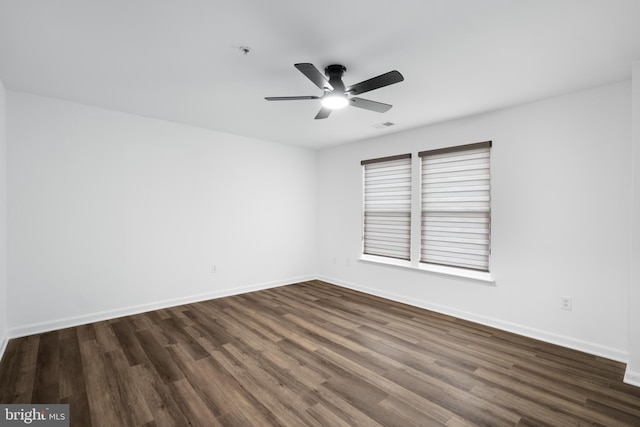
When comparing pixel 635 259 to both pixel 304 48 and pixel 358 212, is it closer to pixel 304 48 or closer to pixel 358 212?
pixel 304 48

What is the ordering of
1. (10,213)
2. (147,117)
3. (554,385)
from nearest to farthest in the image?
(554,385) < (10,213) < (147,117)

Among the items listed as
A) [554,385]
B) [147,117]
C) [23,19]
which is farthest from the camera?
[147,117]

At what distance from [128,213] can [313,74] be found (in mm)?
3253

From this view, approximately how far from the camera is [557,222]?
10.3ft

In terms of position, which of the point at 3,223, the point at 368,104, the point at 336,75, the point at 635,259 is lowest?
the point at 635,259

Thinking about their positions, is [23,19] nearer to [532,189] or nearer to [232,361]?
[232,361]

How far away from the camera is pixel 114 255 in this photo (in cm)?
375

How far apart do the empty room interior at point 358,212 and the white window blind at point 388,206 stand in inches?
1.5

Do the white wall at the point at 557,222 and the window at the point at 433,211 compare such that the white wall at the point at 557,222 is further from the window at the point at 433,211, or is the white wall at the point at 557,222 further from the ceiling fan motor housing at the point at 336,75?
the ceiling fan motor housing at the point at 336,75

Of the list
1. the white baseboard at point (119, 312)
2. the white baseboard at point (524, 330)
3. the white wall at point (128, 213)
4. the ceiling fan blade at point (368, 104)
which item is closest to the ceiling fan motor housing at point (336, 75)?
the ceiling fan blade at point (368, 104)

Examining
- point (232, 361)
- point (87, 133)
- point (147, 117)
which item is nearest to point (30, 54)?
point (87, 133)

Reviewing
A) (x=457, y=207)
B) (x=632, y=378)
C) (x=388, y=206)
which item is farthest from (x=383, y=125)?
(x=632, y=378)

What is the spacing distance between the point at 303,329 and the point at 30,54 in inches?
144

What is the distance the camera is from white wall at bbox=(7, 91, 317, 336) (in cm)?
323
